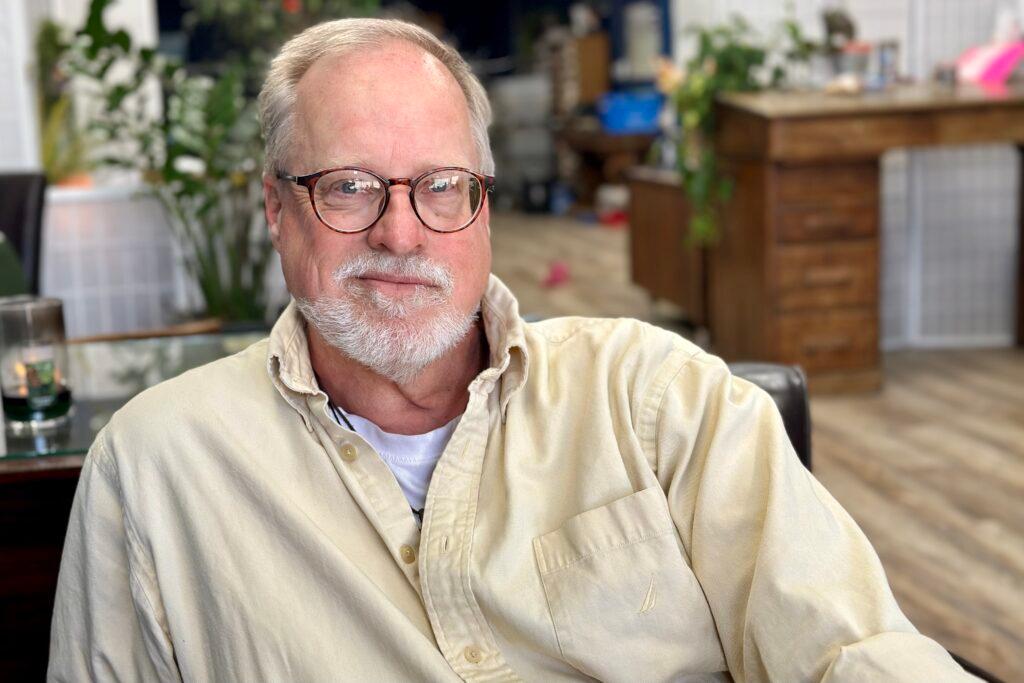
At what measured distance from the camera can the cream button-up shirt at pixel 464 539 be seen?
45.9 inches

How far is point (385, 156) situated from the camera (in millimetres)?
1211

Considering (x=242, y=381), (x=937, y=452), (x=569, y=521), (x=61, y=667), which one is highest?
(x=242, y=381)

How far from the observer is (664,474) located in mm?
1219

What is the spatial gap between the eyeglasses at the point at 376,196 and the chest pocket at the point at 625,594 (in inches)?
12.9

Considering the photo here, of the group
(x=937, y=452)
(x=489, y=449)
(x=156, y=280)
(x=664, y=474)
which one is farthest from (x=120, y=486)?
(x=156, y=280)

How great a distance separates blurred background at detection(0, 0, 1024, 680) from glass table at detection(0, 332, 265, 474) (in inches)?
47.1

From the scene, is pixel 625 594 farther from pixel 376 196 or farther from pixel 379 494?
pixel 376 196

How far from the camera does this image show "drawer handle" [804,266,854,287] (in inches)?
169

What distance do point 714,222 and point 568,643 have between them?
3.71 meters

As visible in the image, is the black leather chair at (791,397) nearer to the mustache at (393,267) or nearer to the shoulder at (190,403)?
the mustache at (393,267)

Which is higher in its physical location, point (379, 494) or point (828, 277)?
point (379, 494)

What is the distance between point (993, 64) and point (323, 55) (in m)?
4.04

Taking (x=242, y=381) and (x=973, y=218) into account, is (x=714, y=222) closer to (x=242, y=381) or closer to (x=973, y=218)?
(x=973, y=218)

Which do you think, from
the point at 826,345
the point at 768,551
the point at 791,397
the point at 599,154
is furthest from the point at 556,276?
the point at 768,551
